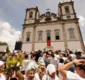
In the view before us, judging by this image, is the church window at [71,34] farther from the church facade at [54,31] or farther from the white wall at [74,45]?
the white wall at [74,45]

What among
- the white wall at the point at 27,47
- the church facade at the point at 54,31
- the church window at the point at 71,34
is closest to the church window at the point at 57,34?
the church facade at the point at 54,31

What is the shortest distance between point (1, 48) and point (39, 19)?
10617 millimetres

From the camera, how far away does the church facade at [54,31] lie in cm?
2380

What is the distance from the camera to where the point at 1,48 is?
82.4ft

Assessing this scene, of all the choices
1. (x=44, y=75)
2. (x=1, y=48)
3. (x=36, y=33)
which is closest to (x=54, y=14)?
(x=36, y=33)

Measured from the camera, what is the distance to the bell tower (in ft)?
86.3

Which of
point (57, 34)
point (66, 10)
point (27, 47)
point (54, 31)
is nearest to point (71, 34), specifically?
point (57, 34)

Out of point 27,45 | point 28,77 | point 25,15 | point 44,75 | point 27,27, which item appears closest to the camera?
point 28,77

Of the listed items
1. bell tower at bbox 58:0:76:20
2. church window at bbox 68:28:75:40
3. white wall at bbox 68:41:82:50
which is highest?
bell tower at bbox 58:0:76:20

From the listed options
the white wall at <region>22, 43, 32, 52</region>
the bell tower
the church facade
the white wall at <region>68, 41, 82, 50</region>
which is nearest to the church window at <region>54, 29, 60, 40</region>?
the church facade

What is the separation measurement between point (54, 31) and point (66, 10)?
20.1ft

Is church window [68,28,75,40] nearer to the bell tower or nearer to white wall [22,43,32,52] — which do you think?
the bell tower

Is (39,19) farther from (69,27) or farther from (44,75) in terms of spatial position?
(44,75)

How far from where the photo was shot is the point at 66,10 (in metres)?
27.7
